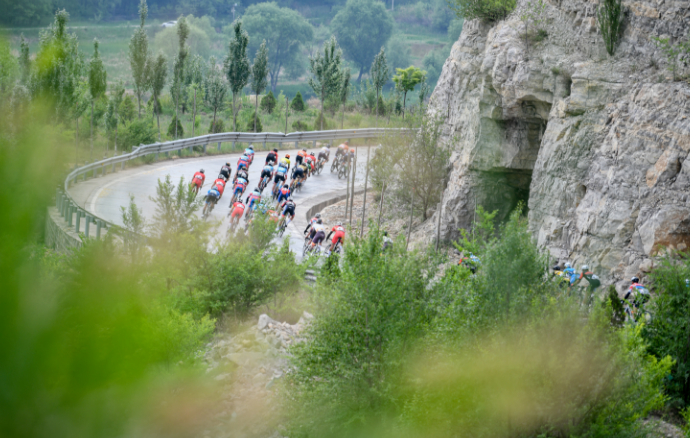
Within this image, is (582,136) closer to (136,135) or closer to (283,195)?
(283,195)

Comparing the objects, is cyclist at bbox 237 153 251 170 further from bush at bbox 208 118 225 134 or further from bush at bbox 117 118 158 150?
bush at bbox 208 118 225 134

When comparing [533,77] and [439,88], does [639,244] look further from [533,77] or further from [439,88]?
[439,88]

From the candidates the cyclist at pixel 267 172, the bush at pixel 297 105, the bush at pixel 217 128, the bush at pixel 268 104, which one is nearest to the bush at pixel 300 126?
the bush at pixel 217 128

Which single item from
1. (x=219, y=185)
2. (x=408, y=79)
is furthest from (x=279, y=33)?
(x=219, y=185)

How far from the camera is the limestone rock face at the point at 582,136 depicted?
17484 mm

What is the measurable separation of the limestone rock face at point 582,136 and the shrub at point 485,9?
0.50m

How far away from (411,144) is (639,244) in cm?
1371

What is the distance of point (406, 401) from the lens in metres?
10.5

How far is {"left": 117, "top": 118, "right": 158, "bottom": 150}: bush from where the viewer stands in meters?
36.1

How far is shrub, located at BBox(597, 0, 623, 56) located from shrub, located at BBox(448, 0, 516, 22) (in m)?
5.92

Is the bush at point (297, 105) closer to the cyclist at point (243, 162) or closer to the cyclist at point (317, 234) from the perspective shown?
the cyclist at point (243, 162)

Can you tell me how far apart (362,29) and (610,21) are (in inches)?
3819

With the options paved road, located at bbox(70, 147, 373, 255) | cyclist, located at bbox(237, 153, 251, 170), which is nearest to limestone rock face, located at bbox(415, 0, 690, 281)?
paved road, located at bbox(70, 147, 373, 255)

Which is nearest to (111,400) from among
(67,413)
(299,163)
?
(67,413)
